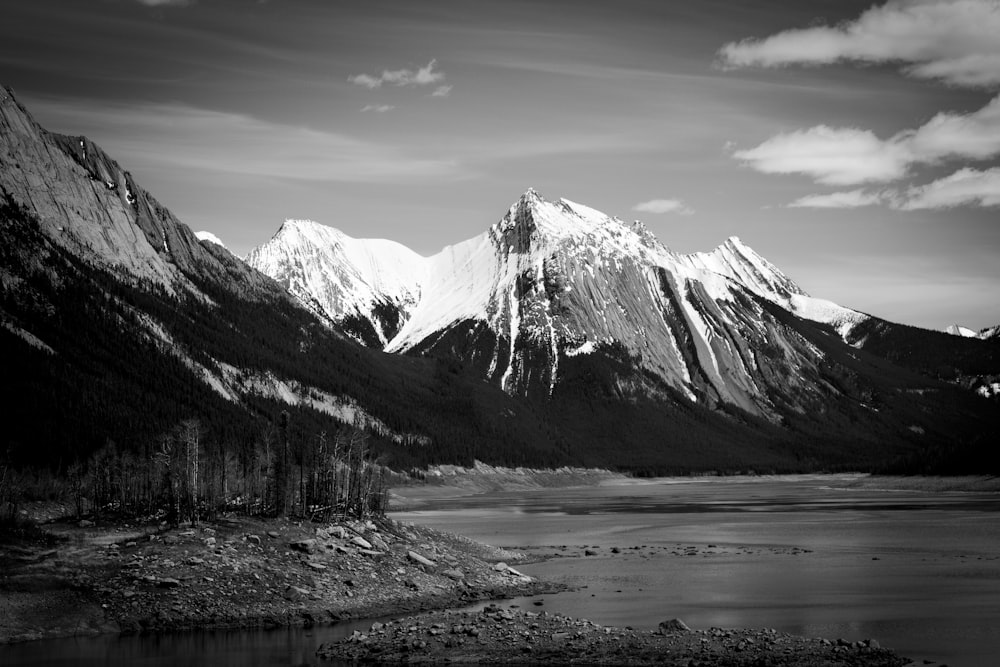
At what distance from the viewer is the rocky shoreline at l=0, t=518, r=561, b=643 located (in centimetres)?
5988

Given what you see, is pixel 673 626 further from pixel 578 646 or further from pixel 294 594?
pixel 294 594

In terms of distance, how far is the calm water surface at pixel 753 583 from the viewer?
55.5m

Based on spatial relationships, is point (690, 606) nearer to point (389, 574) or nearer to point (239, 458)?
point (389, 574)

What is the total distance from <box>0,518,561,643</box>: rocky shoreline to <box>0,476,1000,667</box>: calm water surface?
6.07 feet

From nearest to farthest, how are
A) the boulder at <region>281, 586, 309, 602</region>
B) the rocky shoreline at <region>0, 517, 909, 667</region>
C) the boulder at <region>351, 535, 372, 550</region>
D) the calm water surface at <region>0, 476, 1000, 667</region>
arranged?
the rocky shoreline at <region>0, 517, 909, 667</region>, the calm water surface at <region>0, 476, 1000, 667</region>, the boulder at <region>281, 586, 309, 602</region>, the boulder at <region>351, 535, 372, 550</region>

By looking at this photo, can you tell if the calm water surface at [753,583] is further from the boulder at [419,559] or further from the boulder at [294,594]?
the boulder at [419,559]

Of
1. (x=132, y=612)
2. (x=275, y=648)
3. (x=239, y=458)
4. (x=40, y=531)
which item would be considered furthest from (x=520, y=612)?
(x=239, y=458)

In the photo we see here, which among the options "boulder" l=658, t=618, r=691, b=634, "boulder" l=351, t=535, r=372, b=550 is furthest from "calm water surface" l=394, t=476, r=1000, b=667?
"boulder" l=351, t=535, r=372, b=550

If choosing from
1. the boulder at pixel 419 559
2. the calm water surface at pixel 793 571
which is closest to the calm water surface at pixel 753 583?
the calm water surface at pixel 793 571

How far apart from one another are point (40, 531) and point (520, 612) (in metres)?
30.2

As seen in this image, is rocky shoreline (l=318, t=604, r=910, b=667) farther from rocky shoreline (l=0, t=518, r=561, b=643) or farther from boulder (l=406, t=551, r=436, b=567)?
boulder (l=406, t=551, r=436, b=567)

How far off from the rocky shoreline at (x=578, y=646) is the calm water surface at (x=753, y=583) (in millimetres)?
2890

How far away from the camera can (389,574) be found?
68.4 m

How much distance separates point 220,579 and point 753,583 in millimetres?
34011
